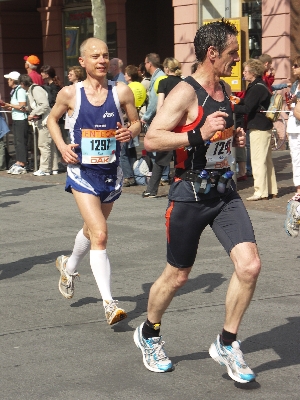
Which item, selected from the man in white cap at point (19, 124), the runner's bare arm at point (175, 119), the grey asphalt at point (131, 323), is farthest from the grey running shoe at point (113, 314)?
the man in white cap at point (19, 124)

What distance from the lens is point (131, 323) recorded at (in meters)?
Result: 6.32

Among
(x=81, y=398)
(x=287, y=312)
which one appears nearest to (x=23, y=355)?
(x=81, y=398)

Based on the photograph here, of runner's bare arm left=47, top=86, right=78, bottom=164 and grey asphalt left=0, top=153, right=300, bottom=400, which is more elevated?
runner's bare arm left=47, top=86, right=78, bottom=164

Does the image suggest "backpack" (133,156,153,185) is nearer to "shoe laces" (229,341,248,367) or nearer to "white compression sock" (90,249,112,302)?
"white compression sock" (90,249,112,302)

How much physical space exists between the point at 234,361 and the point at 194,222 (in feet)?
2.68

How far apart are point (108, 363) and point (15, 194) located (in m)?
8.44

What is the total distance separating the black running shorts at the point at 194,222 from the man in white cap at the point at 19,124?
11335 millimetres

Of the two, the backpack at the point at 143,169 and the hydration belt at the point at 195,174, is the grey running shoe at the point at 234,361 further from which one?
the backpack at the point at 143,169

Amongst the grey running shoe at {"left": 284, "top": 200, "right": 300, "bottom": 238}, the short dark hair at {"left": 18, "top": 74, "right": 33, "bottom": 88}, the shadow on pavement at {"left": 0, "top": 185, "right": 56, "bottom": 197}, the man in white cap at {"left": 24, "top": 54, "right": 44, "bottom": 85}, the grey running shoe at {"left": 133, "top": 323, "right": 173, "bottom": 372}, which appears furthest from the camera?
the man in white cap at {"left": 24, "top": 54, "right": 44, "bottom": 85}

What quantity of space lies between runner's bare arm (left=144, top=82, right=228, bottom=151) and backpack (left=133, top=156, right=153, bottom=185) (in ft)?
28.1

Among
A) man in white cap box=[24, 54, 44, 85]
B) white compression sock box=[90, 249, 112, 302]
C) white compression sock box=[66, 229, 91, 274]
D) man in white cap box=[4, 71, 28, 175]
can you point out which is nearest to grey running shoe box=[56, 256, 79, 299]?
white compression sock box=[66, 229, 91, 274]

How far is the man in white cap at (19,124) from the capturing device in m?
16.0

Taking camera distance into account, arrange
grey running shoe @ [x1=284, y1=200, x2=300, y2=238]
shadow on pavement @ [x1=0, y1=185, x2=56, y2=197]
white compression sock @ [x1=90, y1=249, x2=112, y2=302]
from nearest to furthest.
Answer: white compression sock @ [x1=90, y1=249, x2=112, y2=302] < grey running shoe @ [x1=284, y1=200, x2=300, y2=238] < shadow on pavement @ [x1=0, y1=185, x2=56, y2=197]

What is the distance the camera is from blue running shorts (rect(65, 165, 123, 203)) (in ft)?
21.2
